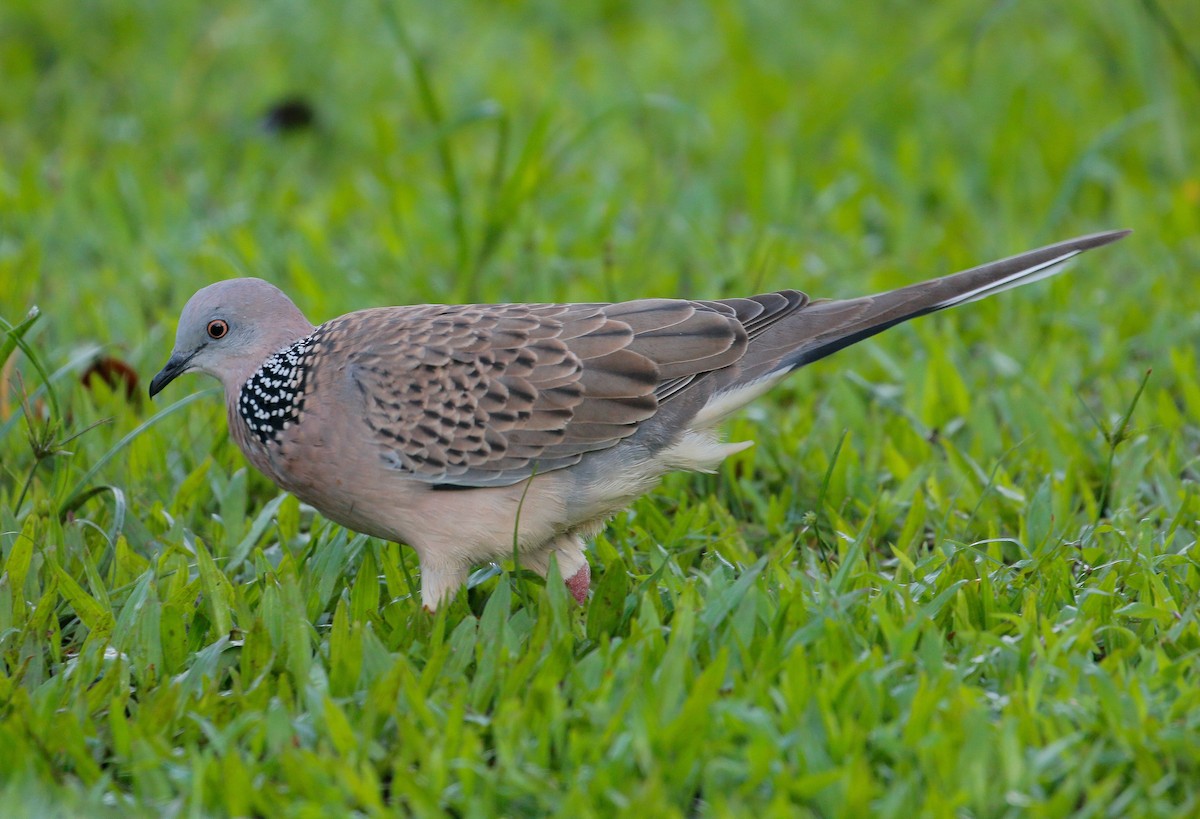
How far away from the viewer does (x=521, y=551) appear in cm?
412

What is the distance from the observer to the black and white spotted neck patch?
4.01 meters

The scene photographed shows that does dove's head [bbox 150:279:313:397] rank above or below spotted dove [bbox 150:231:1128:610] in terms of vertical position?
above

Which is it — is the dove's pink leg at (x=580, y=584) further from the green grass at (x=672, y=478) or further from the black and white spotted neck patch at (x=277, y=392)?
the black and white spotted neck patch at (x=277, y=392)

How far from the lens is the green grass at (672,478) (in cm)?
316

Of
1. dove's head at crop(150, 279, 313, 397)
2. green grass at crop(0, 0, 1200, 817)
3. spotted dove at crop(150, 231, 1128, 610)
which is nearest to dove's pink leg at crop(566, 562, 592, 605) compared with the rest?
spotted dove at crop(150, 231, 1128, 610)

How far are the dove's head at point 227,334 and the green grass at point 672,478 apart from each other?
335mm

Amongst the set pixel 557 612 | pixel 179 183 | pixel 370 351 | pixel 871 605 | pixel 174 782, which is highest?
pixel 179 183

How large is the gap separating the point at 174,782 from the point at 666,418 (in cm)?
172

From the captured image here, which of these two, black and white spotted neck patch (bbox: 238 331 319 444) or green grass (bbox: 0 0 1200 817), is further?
black and white spotted neck patch (bbox: 238 331 319 444)

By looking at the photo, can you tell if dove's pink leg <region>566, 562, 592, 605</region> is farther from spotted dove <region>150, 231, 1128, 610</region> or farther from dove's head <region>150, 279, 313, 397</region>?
dove's head <region>150, 279, 313, 397</region>

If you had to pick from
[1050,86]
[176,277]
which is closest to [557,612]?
[176,277]

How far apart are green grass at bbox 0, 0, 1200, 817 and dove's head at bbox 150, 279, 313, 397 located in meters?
0.34

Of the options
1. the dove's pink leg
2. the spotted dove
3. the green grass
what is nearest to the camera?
the green grass

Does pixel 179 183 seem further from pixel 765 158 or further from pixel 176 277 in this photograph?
pixel 765 158
